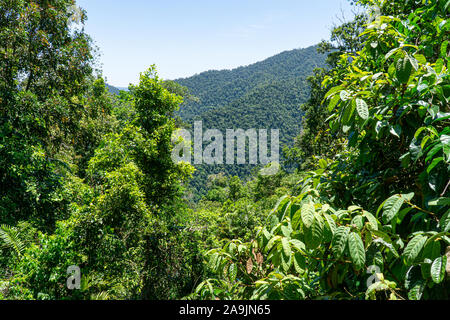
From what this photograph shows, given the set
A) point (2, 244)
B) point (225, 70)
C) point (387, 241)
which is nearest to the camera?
point (387, 241)

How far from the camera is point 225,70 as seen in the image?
349 ft

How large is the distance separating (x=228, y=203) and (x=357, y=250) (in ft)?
33.5

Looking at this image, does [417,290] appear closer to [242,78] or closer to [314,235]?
[314,235]

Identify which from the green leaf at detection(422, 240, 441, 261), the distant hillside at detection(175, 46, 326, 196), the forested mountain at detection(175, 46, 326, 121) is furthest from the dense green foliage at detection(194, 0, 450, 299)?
the forested mountain at detection(175, 46, 326, 121)

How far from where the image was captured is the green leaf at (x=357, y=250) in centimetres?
110

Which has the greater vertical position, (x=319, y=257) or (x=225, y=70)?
(x=225, y=70)

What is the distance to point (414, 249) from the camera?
1.06 metres

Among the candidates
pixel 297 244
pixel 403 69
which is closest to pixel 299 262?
pixel 297 244

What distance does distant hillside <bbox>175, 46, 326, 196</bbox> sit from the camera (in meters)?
62.1

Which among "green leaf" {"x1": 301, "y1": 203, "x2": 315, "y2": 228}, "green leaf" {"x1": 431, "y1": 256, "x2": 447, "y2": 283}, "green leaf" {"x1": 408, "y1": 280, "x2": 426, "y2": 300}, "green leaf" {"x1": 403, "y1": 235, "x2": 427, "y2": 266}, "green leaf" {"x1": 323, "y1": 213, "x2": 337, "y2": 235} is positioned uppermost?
"green leaf" {"x1": 301, "y1": 203, "x2": 315, "y2": 228}

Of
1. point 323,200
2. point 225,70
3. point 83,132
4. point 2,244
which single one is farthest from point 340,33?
point 225,70

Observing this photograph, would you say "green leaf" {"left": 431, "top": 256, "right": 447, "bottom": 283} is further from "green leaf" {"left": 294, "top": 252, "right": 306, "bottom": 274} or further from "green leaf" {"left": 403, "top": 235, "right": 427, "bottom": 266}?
"green leaf" {"left": 294, "top": 252, "right": 306, "bottom": 274}

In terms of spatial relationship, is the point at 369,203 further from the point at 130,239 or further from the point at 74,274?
the point at 130,239
